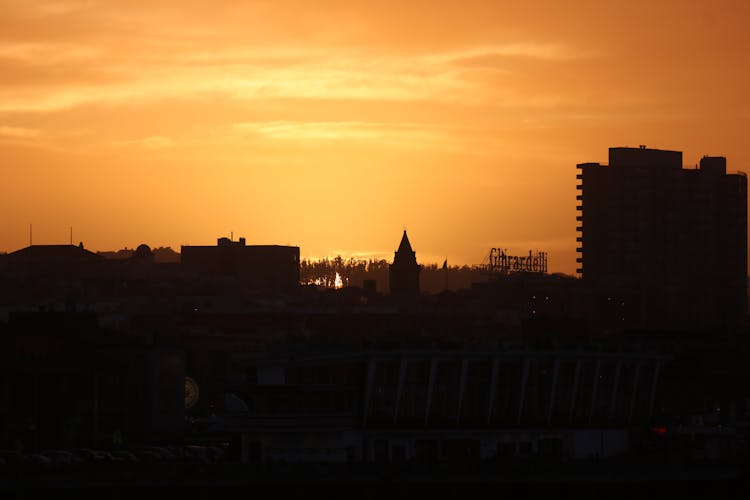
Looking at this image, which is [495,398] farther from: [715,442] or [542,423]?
[715,442]

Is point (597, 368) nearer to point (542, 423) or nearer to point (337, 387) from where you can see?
point (542, 423)

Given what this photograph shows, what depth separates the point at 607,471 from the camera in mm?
124938

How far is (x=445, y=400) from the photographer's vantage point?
134000 mm

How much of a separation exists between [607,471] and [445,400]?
12766mm

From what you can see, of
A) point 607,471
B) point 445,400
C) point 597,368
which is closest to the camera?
point 607,471

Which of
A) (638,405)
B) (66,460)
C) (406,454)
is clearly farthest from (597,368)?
(66,460)

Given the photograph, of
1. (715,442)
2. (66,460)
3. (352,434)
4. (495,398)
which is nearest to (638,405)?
(715,442)

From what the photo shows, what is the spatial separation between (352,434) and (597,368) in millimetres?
19514

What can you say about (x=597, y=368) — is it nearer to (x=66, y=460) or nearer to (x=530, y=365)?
(x=530, y=365)

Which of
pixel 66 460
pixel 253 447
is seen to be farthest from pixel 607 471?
pixel 66 460

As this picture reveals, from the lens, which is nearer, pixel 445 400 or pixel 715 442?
pixel 445 400

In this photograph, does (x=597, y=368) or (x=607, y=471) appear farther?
(x=597, y=368)

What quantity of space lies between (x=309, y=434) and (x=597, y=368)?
73.0 ft

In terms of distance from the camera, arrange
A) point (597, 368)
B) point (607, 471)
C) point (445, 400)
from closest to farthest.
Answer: point (607, 471) < point (445, 400) < point (597, 368)
